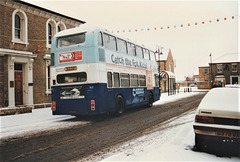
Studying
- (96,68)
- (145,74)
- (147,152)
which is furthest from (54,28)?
(147,152)

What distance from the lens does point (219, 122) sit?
4520 mm

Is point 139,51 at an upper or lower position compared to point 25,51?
lower

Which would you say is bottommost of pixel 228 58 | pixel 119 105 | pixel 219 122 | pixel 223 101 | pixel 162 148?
pixel 162 148

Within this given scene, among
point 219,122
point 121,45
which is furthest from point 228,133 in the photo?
point 121,45

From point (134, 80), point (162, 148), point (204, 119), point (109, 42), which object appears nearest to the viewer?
point (204, 119)

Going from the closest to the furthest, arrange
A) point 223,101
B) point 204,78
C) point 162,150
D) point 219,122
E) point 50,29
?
point 219,122 → point 223,101 → point 162,150 → point 50,29 → point 204,78

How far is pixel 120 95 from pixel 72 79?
3.01 metres

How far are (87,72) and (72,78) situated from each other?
947 mm

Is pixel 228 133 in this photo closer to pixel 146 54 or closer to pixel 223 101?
pixel 223 101

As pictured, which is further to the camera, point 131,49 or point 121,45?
point 131,49

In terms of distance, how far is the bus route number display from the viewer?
9.72m

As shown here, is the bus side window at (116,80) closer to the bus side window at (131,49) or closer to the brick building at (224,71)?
the bus side window at (131,49)

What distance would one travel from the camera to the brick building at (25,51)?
14.2m

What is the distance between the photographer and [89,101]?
9609mm
